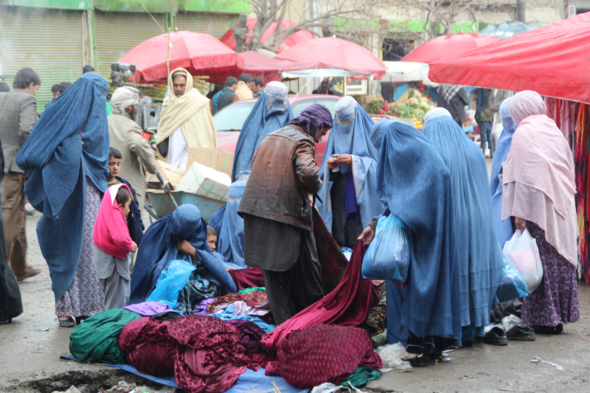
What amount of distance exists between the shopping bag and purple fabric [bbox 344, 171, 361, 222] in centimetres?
133

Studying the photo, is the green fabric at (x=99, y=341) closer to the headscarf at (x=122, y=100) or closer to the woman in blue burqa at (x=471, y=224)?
the woman in blue burqa at (x=471, y=224)

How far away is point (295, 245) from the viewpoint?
4.54 metres

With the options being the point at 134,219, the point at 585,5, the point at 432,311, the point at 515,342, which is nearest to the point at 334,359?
the point at 432,311

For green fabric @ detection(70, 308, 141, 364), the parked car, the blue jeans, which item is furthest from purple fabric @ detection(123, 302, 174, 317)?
the blue jeans

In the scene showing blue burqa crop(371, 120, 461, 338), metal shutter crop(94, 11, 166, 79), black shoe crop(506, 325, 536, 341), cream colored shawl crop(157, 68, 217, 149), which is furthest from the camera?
metal shutter crop(94, 11, 166, 79)

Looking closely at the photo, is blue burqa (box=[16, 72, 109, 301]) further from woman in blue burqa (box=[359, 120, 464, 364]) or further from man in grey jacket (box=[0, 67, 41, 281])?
woman in blue burqa (box=[359, 120, 464, 364])

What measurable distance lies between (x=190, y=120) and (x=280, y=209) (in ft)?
12.3

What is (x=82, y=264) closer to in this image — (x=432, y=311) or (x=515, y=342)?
(x=432, y=311)

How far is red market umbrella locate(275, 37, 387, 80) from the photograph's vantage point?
13844 millimetres

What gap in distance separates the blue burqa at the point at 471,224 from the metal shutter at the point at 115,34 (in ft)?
46.7

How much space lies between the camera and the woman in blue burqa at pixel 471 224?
424cm

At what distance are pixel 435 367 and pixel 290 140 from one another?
173 cm

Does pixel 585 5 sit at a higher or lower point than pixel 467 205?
higher

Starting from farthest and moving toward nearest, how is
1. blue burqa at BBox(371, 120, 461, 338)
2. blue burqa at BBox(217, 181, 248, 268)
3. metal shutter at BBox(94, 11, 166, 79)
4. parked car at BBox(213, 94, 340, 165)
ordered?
metal shutter at BBox(94, 11, 166, 79), parked car at BBox(213, 94, 340, 165), blue burqa at BBox(217, 181, 248, 268), blue burqa at BBox(371, 120, 461, 338)
